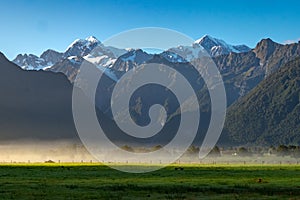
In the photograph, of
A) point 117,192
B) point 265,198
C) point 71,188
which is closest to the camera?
point 265,198

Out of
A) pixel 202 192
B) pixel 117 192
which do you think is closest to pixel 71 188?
pixel 117 192

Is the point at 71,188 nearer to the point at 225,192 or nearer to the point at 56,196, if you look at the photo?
the point at 56,196

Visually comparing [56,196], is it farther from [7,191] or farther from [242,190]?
[242,190]

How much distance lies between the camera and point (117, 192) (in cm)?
5928

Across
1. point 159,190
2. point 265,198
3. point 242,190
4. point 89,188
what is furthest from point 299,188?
point 89,188

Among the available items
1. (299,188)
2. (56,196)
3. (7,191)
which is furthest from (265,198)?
(7,191)

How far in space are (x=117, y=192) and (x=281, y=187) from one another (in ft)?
71.8

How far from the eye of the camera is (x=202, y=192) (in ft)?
197

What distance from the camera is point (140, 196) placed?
55.4 meters

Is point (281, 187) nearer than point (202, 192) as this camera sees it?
No

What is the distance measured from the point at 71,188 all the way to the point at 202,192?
16.4 m

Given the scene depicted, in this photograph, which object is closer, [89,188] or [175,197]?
[175,197]

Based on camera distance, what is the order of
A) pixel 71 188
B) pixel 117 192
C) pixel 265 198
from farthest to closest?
pixel 71 188, pixel 117 192, pixel 265 198

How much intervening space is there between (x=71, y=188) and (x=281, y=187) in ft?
88.2
